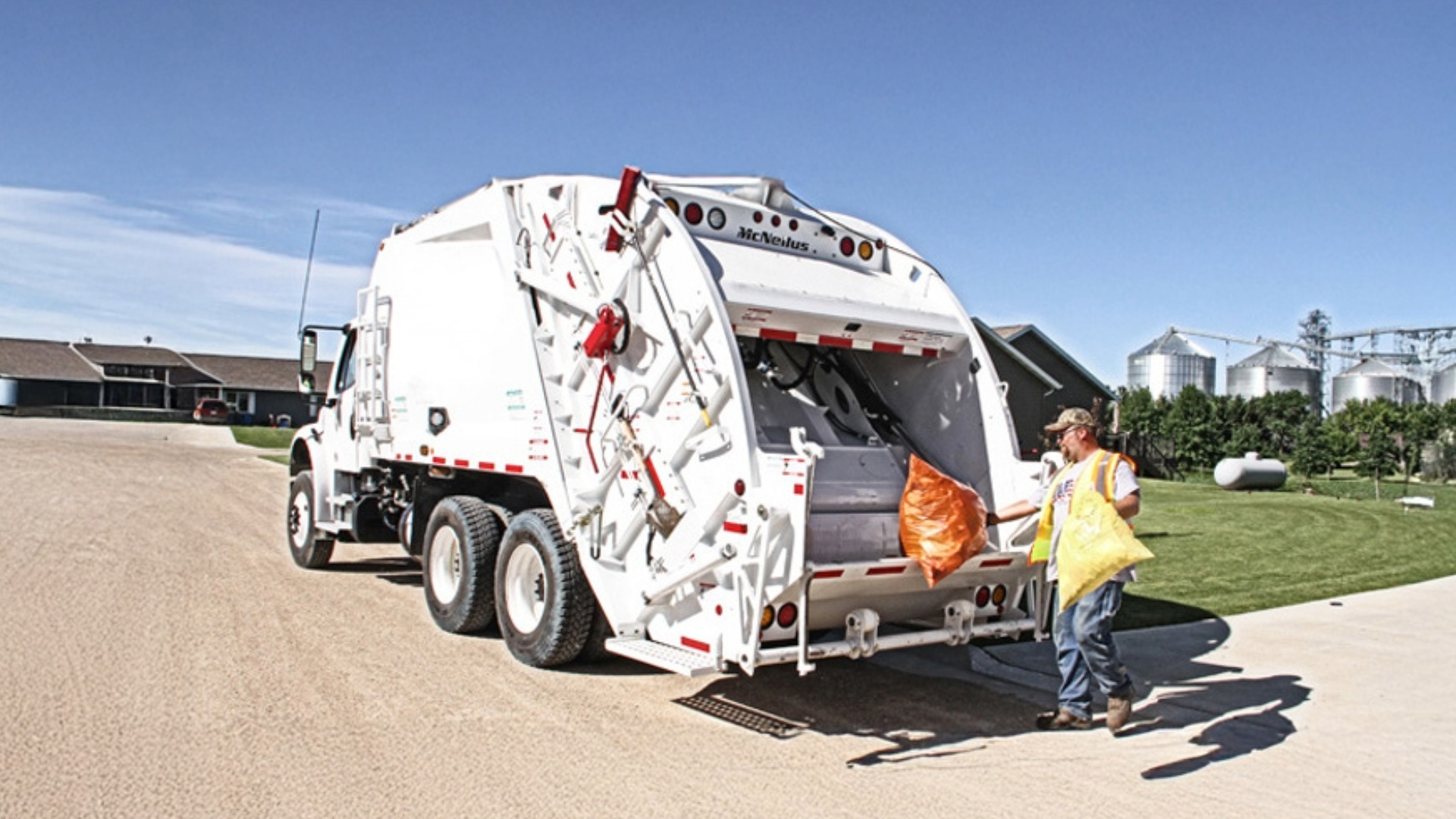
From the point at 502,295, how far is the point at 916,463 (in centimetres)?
305

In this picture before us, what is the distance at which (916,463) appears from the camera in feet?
20.3

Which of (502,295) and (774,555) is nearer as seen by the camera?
(774,555)

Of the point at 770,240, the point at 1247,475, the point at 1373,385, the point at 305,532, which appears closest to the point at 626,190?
the point at 770,240

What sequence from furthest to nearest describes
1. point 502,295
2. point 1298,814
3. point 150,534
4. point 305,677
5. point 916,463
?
point 150,534 → point 502,295 → point 305,677 → point 916,463 → point 1298,814

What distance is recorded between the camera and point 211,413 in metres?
56.6

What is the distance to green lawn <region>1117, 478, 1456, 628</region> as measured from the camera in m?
10.2

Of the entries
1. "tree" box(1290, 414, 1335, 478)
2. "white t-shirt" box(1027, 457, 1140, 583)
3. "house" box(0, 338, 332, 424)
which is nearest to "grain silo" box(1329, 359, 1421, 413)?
"tree" box(1290, 414, 1335, 478)

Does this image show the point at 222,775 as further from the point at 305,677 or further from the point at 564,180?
the point at 564,180

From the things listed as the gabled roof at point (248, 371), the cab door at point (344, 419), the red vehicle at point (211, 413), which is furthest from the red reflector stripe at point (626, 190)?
the gabled roof at point (248, 371)

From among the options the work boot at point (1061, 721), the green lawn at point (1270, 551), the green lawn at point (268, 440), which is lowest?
the work boot at point (1061, 721)

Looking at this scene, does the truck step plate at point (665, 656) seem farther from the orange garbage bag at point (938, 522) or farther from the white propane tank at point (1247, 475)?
the white propane tank at point (1247, 475)

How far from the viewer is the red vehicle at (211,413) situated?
56.3 m

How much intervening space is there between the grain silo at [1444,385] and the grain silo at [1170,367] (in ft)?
54.6

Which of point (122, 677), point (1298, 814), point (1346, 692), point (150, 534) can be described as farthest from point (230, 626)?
point (1346, 692)
